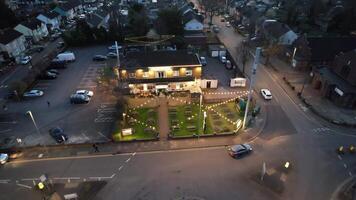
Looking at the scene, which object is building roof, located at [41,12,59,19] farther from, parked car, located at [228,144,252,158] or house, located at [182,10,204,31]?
parked car, located at [228,144,252,158]

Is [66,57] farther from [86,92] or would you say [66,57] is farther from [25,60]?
[86,92]

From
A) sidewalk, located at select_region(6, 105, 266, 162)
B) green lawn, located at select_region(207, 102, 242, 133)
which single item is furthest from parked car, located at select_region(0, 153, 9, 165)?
green lawn, located at select_region(207, 102, 242, 133)

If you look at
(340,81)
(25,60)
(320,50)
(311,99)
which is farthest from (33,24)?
(340,81)

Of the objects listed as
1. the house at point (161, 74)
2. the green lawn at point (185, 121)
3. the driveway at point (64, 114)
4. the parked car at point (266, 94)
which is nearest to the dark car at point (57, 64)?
the driveway at point (64, 114)

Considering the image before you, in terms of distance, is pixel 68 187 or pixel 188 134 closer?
pixel 68 187

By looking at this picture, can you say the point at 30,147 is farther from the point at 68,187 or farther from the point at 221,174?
the point at 221,174

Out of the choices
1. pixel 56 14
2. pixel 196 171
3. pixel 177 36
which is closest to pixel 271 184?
pixel 196 171
